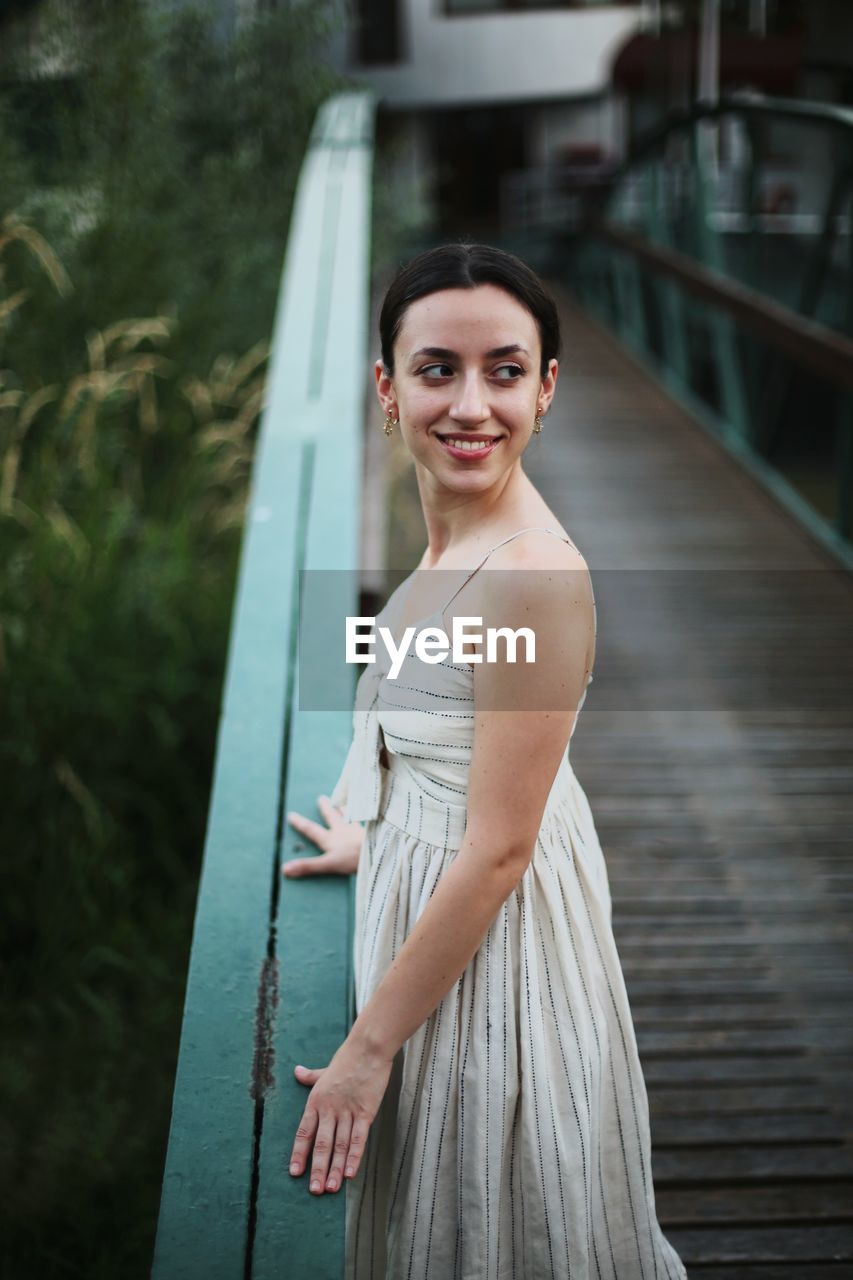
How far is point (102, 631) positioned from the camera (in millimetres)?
3115

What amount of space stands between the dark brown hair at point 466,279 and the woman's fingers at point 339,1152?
2.63ft

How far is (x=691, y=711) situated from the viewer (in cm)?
351

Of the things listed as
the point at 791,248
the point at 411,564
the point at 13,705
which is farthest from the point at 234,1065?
the point at 791,248

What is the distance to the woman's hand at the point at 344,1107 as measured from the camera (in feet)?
4.08

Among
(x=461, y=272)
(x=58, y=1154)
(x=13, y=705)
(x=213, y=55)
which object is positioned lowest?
(x=58, y=1154)

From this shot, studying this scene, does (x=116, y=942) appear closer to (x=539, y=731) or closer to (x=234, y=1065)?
(x=234, y=1065)

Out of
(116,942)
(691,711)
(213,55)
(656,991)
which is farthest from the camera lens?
(213,55)

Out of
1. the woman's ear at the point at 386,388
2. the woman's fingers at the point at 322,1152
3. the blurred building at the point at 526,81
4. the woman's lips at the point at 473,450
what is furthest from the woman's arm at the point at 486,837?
the blurred building at the point at 526,81

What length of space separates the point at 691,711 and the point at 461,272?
2.47 meters

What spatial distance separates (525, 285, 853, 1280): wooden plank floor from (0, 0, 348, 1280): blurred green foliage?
1038 millimetres

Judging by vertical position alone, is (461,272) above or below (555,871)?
above

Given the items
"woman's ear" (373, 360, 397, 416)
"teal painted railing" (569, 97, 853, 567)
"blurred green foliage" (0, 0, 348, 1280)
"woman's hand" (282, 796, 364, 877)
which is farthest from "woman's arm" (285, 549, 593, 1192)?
"teal painted railing" (569, 97, 853, 567)

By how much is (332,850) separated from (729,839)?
150 cm

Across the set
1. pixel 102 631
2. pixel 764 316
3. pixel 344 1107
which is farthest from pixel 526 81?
pixel 344 1107
